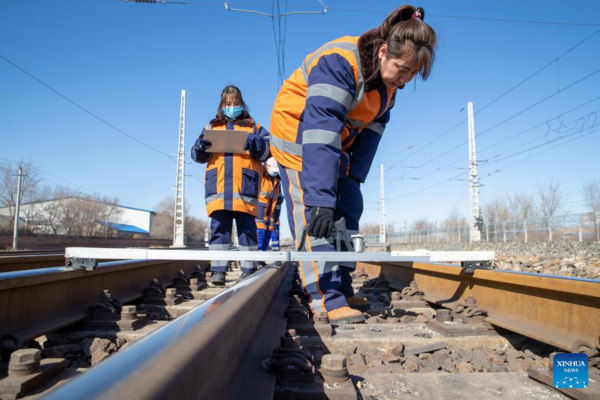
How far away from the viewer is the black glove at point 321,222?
8.51 ft

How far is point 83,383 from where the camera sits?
528mm

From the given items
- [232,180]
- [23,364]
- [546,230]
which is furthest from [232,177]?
Answer: [546,230]

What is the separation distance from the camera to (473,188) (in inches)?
1163

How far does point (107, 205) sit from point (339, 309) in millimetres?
53378

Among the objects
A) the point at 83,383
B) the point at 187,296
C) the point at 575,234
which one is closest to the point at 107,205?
the point at 575,234

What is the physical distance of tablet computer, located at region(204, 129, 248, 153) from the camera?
443cm

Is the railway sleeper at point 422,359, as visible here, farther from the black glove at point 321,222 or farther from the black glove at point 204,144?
the black glove at point 204,144

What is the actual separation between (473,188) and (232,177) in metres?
28.2

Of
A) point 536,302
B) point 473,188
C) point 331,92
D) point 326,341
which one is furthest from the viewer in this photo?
point 473,188

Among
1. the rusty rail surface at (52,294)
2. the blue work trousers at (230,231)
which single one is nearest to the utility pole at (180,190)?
the blue work trousers at (230,231)

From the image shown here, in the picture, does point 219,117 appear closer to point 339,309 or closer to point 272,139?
point 272,139

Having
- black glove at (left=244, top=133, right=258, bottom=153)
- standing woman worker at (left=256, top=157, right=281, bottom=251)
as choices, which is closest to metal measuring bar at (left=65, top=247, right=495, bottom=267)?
black glove at (left=244, top=133, right=258, bottom=153)

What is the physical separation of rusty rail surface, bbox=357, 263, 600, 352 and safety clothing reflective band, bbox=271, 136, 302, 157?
4.85ft

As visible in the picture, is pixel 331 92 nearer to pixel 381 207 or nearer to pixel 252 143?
pixel 252 143
